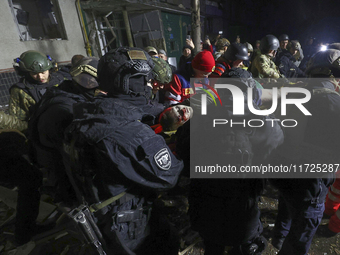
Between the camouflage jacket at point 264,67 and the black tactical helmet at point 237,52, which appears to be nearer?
the black tactical helmet at point 237,52

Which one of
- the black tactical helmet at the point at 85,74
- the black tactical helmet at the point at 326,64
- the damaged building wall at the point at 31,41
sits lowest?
the black tactical helmet at the point at 326,64

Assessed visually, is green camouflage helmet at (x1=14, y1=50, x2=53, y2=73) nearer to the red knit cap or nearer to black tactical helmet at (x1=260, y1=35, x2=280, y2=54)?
the red knit cap

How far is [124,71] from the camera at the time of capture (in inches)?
60.4

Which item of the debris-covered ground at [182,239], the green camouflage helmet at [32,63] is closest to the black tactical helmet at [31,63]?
the green camouflage helmet at [32,63]

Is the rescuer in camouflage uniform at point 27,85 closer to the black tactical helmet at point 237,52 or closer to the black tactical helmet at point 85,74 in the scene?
the black tactical helmet at point 85,74

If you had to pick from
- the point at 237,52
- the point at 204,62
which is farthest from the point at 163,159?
the point at 237,52

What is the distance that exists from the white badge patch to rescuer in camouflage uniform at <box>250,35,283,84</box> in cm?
409

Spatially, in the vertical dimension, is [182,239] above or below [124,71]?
below

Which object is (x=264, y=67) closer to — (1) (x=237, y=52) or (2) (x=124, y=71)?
(1) (x=237, y=52)

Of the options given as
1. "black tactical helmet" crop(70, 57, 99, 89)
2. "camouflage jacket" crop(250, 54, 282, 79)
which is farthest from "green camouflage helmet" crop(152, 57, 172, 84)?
"camouflage jacket" crop(250, 54, 282, 79)

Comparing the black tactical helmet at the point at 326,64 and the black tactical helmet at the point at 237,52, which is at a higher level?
the black tactical helmet at the point at 237,52

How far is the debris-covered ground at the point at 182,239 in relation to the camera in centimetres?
243

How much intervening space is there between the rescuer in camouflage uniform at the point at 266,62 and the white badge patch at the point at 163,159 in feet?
13.4

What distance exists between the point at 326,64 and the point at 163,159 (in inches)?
101
